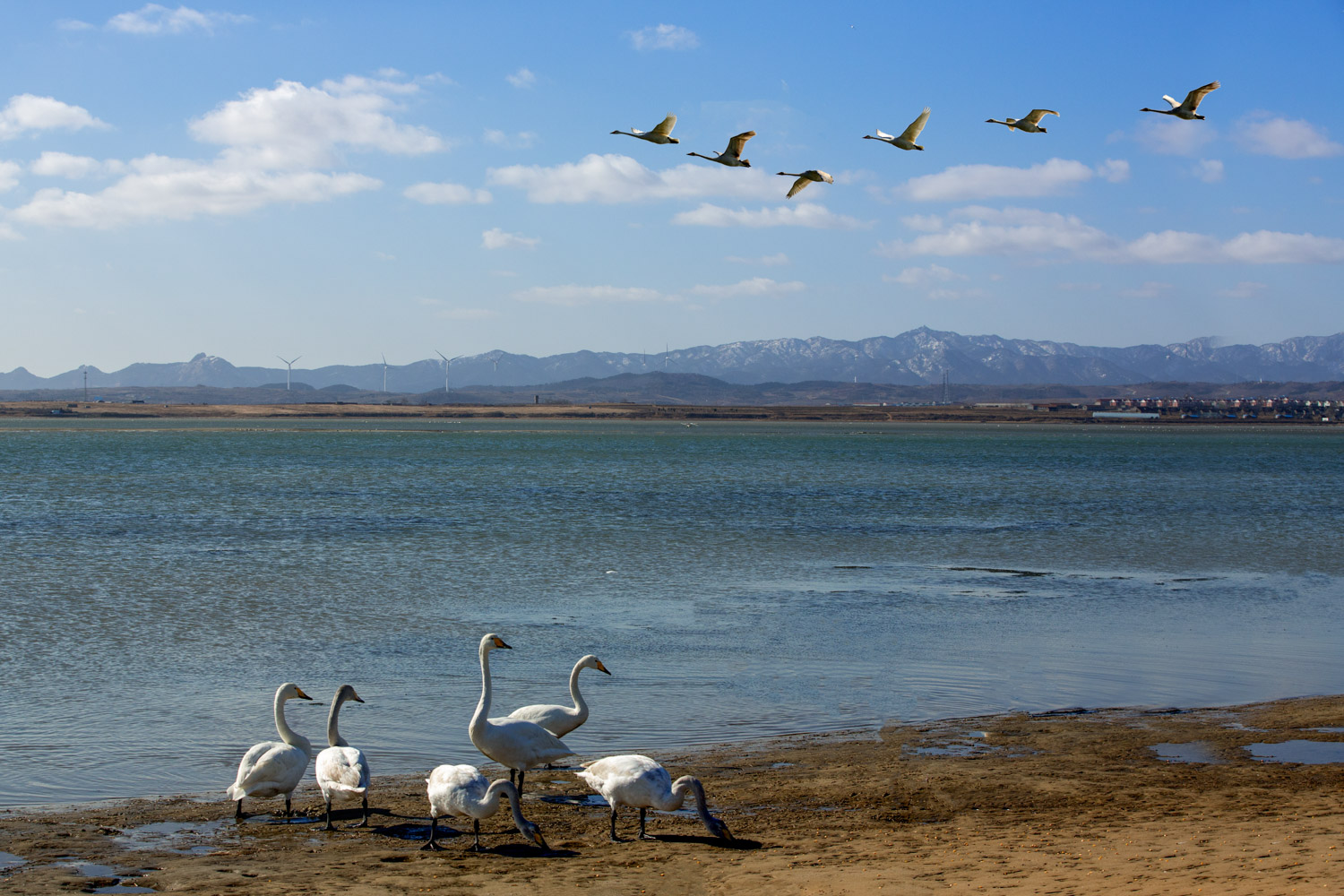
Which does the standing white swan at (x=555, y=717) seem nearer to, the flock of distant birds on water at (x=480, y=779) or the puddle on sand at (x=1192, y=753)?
the flock of distant birds on water at (x=480, y=779)

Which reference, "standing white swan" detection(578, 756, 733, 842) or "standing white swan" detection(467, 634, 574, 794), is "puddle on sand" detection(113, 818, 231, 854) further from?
"standing white swan" detection(578, 756, 733, 842)

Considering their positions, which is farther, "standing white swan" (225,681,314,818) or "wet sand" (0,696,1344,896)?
"standing white swan" (225,681,314,818)

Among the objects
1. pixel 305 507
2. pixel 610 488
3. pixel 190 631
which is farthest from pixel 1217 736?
pixel 610 488

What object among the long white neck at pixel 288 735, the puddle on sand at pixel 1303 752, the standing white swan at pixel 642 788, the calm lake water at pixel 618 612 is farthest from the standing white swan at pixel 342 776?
the puddle on sand at pixel 1303 752

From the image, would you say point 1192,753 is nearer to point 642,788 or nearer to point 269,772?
point 642,788

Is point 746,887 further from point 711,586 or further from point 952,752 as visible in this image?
point 711,586

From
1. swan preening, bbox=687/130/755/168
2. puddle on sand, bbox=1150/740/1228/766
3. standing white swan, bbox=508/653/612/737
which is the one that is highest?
swan preening, bbox=687/130/755/168

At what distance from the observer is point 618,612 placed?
19031 mm

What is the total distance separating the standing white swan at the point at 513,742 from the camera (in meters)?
9.58

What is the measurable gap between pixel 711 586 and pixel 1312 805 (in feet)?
46.1

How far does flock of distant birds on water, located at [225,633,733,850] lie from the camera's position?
8.16 m

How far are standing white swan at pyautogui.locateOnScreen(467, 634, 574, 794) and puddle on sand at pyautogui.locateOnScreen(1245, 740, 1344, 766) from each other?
6.57 meters

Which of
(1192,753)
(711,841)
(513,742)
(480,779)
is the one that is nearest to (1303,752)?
(1192,753)

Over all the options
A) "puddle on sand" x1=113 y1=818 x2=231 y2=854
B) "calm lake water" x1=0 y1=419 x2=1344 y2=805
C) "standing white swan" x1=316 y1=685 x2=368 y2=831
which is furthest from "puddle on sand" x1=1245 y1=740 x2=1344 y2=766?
"puddle on sand" x1=113 y1=818 x2=231 y2=854
